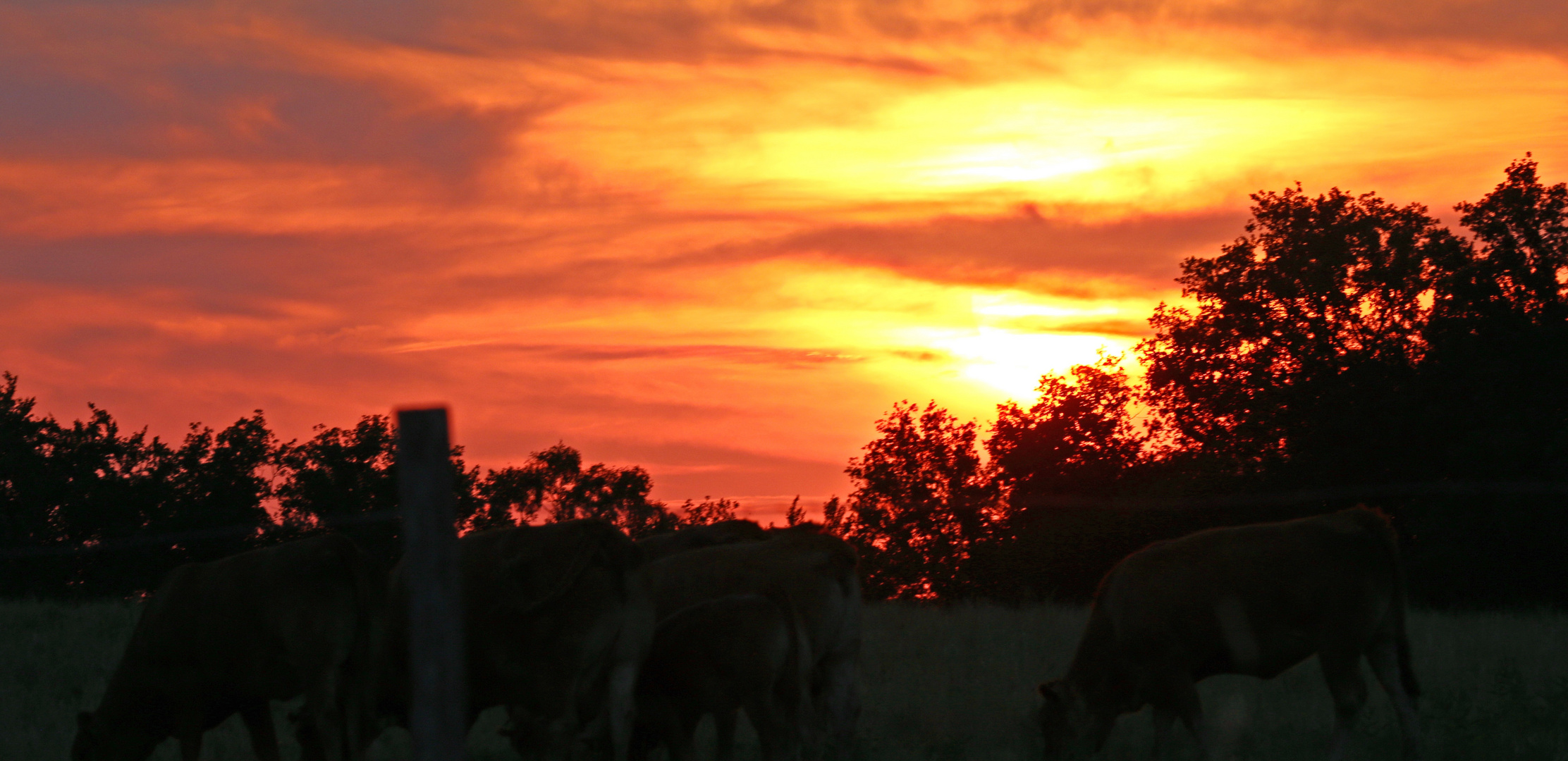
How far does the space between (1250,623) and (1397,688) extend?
123cm

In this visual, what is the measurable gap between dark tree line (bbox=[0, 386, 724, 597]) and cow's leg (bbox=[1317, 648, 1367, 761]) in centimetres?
4000

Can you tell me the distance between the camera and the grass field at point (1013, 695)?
1134 centimetres

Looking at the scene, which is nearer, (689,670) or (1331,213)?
(689,670)

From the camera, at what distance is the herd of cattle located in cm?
967

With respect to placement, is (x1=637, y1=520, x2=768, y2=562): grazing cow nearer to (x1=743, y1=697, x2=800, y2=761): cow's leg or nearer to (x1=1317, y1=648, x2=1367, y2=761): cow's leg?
(x1=743, y1=697, x2=800, y2=761): cow's leg

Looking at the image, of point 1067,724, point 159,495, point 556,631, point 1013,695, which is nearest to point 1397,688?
point 1067,724

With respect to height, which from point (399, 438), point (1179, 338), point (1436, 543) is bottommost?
point (1436, 543)

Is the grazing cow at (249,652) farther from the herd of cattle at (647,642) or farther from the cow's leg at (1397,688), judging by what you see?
the cow's leg at (1397,688)

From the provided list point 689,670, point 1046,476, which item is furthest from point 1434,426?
point 689,670

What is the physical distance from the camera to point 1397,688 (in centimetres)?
1076

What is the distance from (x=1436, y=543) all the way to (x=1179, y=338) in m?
11.3

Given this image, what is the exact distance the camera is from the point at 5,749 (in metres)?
11.4

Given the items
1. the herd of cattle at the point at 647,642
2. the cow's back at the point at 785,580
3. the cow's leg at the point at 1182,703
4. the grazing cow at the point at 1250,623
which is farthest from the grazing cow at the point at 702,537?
the cow's leg at the point at 1182,703

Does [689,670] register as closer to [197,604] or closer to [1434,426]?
[197,604]
